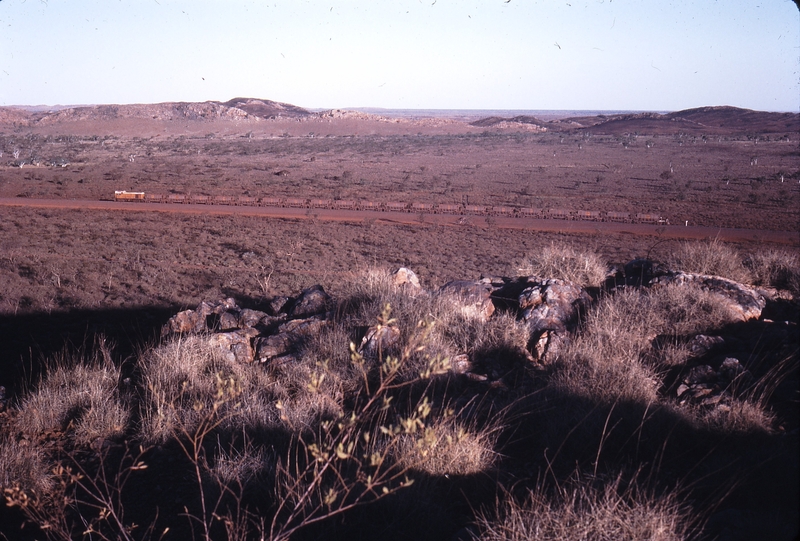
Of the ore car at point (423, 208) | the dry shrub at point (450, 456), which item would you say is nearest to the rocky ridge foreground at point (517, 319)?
the dry shrub at point (450, 456)

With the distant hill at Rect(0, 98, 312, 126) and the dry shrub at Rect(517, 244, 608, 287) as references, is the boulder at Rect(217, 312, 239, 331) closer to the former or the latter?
the dry shrub at Rect(517, 244, 608, 287)

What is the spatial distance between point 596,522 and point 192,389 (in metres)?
3.33

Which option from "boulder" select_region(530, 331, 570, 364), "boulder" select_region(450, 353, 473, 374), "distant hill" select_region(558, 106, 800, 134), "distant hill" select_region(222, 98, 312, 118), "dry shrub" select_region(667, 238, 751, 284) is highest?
"distant hill" select_region(222, 98, 312, 118)

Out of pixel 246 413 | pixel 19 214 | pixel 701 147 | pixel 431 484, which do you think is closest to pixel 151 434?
pixel 246 413

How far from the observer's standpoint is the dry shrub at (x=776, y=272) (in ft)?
22.9

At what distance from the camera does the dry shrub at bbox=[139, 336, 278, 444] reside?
388 cm

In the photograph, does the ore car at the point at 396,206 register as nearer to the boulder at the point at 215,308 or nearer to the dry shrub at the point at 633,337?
the boulder at the point at 215,308

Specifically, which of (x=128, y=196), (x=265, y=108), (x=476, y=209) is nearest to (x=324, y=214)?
(x=476, y=209)

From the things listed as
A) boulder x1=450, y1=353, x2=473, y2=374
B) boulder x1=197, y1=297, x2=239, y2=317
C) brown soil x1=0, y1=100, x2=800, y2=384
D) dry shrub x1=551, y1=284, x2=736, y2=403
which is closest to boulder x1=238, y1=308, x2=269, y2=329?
boulder x1=197, y1=297, x2=239, y2=317

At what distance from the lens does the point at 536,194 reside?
78.2 ft

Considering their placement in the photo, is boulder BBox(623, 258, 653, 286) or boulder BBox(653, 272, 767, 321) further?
boulder BBox(623, 258, 653, 286)

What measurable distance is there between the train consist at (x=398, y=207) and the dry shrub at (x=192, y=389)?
49.7 feet

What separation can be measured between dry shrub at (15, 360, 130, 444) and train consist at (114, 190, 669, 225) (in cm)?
1560

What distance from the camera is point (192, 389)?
447 cm
